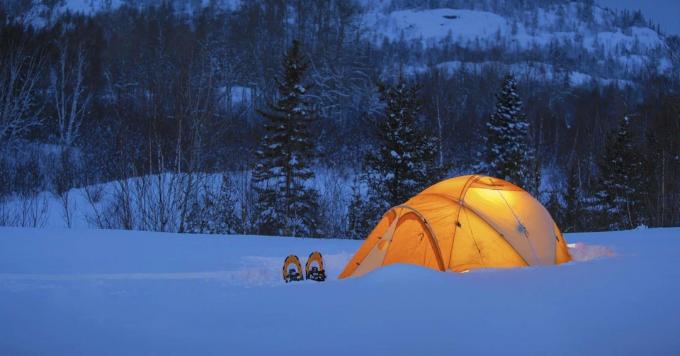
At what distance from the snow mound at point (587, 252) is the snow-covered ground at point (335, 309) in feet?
1.34

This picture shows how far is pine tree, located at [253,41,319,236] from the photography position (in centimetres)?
1741

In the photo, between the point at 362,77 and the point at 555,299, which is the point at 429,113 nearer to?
the point at 362,77

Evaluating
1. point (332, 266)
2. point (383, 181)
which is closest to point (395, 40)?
point (383, 181)

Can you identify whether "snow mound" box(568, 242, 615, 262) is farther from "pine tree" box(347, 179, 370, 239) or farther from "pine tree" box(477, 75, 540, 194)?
"pine tree" box(477, 75, 540, 194)

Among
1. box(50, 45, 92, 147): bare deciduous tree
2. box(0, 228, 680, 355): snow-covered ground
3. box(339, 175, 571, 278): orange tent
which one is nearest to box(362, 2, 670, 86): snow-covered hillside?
Result: box(50, 45, 92, 147): bare deciduous tree

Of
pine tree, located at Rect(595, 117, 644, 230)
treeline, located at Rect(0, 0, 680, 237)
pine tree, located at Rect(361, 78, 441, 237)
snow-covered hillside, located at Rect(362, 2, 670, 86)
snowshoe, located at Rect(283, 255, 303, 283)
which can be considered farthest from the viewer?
snow-covered hillside, located at Rect(362, 2, 670, 86)

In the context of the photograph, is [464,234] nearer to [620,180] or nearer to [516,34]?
[620,180]

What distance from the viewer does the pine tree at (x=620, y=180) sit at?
21703mm

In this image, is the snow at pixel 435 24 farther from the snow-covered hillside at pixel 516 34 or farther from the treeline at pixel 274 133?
the treeline at pixel 274 133

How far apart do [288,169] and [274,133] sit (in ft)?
5.61

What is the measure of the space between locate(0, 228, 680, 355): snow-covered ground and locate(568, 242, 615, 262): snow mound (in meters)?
0.41

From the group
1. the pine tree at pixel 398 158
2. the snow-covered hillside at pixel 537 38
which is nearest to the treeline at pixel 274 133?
the pine tree at pixel 398 158

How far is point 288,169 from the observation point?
712 inches

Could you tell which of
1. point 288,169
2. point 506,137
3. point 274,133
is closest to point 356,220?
point 288,169
